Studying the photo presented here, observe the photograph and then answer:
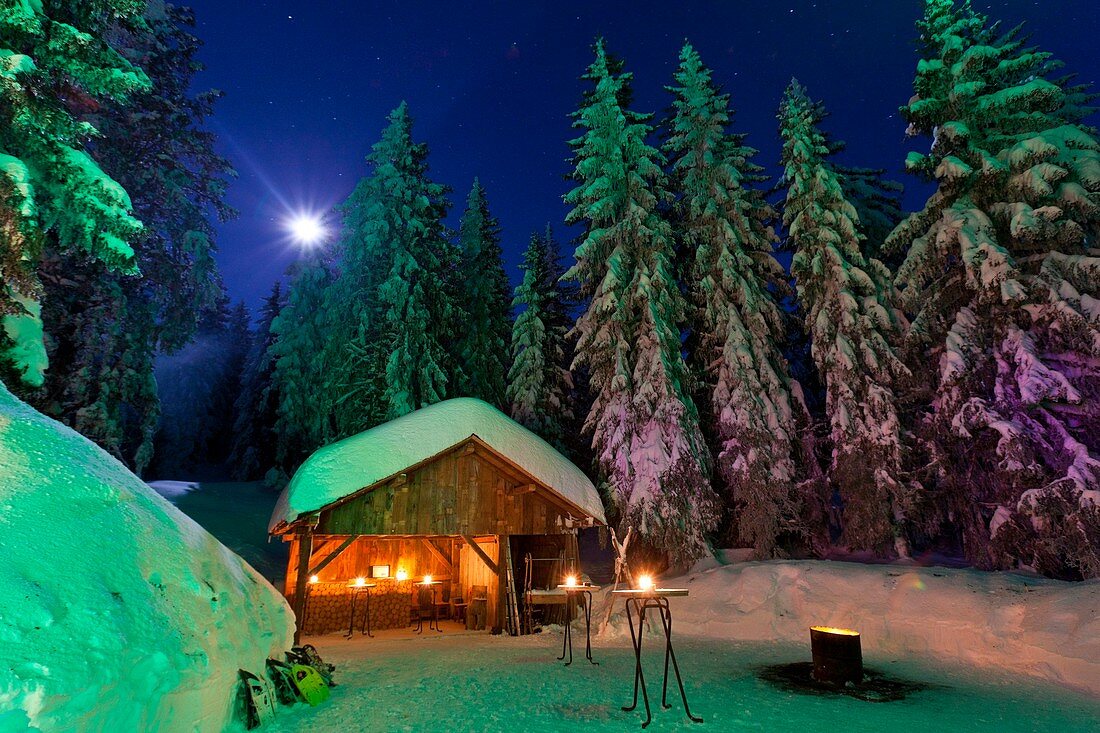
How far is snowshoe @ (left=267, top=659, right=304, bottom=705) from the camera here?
718 centimetres

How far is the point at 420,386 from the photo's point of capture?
2112 centimetres

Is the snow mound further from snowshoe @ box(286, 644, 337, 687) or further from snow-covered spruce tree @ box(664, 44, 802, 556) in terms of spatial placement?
snow-covered spruce tree @ box(664, 44, 802, 556)

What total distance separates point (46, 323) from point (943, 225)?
2294 centimetres

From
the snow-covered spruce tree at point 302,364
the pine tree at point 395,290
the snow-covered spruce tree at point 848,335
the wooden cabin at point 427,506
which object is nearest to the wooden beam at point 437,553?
the wooden cabin at point 427,506

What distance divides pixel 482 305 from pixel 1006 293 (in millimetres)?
20399

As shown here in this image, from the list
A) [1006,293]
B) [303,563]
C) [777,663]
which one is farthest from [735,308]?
[303,563]

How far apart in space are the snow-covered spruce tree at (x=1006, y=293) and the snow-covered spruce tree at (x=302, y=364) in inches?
943

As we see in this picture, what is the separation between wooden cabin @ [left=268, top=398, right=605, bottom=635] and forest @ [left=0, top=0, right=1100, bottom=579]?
2.83 metres

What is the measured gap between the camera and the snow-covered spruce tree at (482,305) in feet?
85.5

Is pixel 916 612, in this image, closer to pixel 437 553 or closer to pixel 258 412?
pixel 437 553

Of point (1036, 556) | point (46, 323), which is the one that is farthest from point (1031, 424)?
point (46, 323)

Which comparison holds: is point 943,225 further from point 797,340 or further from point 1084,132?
point 797,340

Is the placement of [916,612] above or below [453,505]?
below

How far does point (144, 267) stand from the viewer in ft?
49.3
